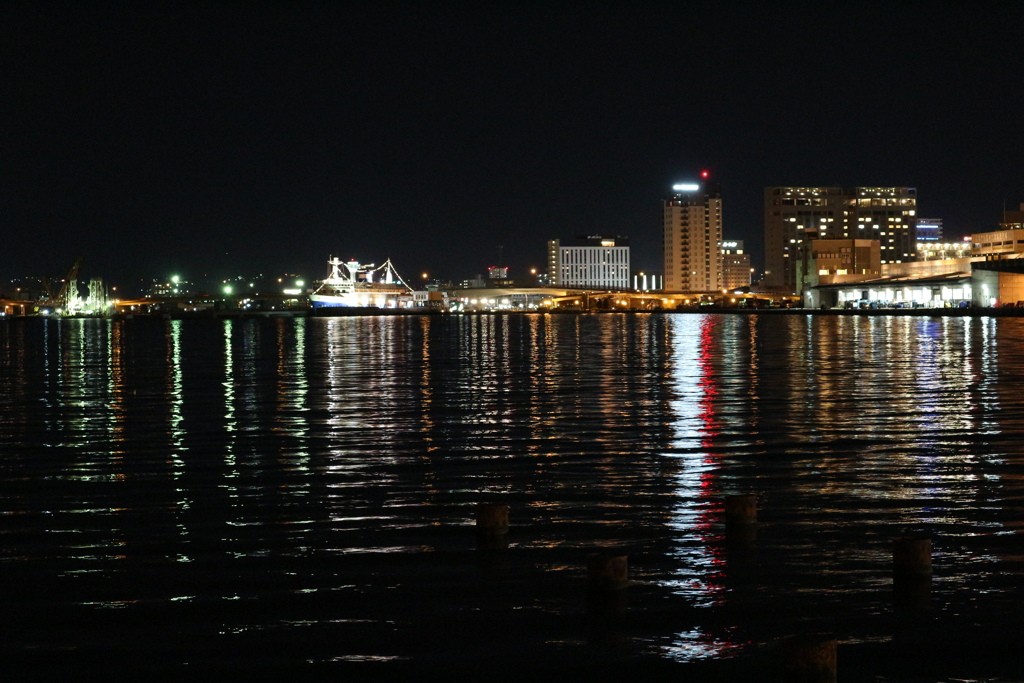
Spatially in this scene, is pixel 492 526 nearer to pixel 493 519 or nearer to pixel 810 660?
pixel 493 519

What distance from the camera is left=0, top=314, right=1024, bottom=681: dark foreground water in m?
8.48

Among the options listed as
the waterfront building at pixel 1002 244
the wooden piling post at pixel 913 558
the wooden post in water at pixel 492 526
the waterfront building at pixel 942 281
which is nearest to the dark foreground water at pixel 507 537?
the wooden post in water at pixel 492 526

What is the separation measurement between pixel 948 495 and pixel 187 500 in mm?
10185

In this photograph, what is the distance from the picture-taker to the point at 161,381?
3869 centimetres

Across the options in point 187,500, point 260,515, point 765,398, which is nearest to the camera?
point 260,515

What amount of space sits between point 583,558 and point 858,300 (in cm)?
16123

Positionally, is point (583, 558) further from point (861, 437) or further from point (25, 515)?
point (861, 437)

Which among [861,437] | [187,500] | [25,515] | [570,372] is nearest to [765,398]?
[861,437]

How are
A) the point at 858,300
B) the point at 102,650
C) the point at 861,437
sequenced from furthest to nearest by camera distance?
1. the point at 858,300
2. the point at 861,437
3. the point at 102,650

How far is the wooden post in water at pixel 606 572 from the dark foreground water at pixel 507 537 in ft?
0.56

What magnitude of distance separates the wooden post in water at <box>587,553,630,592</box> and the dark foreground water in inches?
6.7

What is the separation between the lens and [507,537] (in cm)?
1195

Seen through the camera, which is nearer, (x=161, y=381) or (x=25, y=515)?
(x=25, y=515)

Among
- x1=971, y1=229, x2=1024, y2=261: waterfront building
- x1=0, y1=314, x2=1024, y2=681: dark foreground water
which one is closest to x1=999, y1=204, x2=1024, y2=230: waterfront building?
x1=971, y1=229, x2=1024, y2=261: waterfront building
